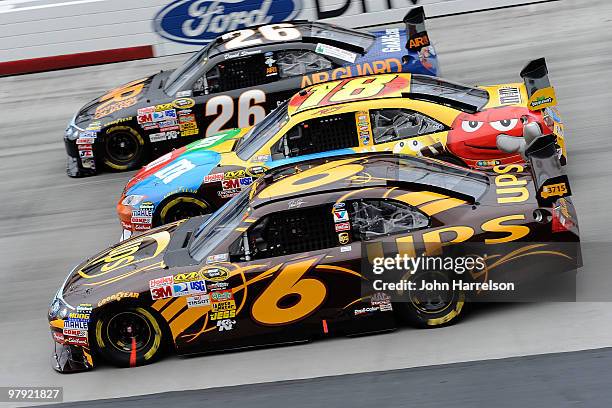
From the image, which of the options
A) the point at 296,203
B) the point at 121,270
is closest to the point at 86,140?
the point at 121,270

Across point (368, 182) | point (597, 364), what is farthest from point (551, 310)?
point (368, 182)

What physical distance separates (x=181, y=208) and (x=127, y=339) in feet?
8.17

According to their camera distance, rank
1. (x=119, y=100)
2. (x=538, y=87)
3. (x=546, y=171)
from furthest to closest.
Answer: (x=119, y=100)
(x=538, y=87)
(x=546, y=171)

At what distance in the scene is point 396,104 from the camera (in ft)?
34.4

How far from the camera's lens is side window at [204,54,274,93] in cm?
1295

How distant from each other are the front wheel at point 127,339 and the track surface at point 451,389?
740 mm

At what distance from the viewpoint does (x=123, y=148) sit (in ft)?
44.2

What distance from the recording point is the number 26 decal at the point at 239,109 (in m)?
12.8

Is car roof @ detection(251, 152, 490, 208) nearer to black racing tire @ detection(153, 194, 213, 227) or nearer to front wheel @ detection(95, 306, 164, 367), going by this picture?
front wheel @ detection(95, 306, 164, 367)

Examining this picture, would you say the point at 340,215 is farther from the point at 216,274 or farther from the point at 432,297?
the point at 216,274

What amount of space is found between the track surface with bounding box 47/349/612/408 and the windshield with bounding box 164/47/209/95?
236 inches

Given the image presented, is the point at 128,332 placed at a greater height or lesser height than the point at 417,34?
lesser

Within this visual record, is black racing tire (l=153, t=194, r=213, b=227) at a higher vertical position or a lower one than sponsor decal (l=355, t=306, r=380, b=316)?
higher

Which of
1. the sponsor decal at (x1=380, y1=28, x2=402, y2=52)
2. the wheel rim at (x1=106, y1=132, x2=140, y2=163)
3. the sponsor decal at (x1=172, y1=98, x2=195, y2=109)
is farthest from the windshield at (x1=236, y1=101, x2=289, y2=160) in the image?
the wheel rim at (x1=106, y1=132, x2=140, y2=163)
